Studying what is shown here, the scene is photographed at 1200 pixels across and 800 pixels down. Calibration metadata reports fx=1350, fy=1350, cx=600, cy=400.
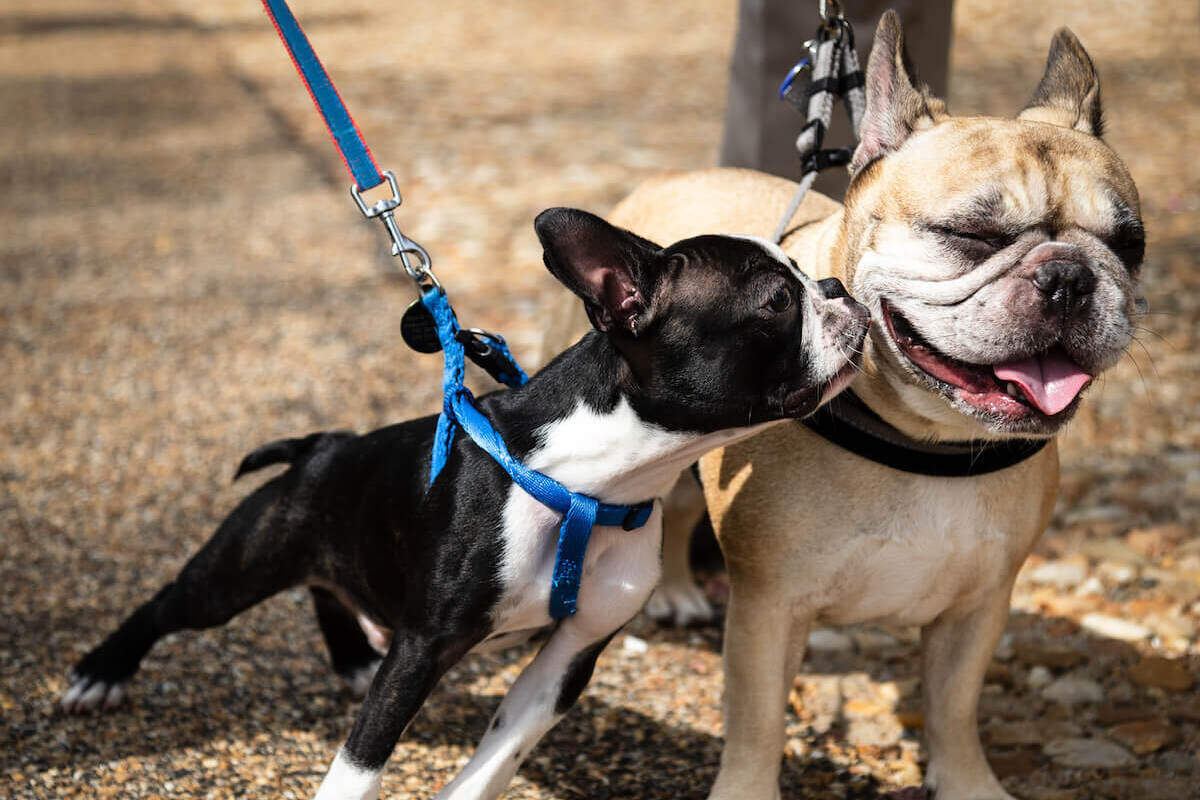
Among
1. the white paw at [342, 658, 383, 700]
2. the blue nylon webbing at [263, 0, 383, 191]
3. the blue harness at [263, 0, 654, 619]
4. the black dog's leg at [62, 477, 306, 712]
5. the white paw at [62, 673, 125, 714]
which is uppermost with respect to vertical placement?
the blue nylon webbing at [263, 0, 383, 191]

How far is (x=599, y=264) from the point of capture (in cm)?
245

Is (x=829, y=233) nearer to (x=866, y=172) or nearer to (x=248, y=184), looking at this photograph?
(x=866, y=172)

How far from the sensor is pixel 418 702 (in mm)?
2553

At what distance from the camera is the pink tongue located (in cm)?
251

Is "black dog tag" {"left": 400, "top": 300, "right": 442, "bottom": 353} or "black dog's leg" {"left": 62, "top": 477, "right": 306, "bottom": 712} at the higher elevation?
"black dog tag" {"left": 400, "top": 300, "right": 442, "bottom": 353}

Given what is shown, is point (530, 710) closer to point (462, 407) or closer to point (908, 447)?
point (462, 407)

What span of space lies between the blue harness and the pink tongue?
736 mm

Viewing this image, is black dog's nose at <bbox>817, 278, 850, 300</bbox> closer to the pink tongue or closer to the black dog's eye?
the black dog's eye

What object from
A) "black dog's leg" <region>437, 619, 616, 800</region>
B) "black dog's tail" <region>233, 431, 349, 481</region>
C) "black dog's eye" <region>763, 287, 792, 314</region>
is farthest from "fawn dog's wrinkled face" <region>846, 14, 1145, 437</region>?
"black dog's tail" <region>233, 431, 349, 481</region>

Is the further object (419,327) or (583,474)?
(419,327)

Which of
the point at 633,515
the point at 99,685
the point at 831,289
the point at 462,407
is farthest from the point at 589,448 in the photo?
the point at 99,685

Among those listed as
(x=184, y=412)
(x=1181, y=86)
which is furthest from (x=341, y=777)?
(x=1181, y=86)

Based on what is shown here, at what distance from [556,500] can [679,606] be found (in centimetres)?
170

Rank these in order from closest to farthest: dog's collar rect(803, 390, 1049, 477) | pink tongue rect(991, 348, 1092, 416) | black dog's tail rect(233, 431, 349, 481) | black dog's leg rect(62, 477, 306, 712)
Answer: pink tongue rect(991, 348, 1092, 416) → dog's collar rect(803, 390, 1049, 477) → black dog's leg rect(62, 477, 306, 712) → black dog's tail rect(233, 431, 349, 481)
